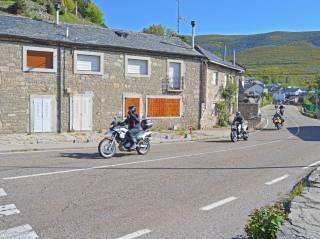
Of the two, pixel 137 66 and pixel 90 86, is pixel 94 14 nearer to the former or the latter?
pixel 137 66

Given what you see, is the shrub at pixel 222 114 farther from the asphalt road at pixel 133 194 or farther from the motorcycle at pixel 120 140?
the asphalt road at pixel 133 194

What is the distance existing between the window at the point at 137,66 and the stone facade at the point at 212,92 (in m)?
5.76

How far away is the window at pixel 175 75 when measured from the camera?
90.1 feet

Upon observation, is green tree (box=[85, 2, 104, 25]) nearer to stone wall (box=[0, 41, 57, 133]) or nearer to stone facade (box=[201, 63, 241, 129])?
stone facade (box=[201, 63, 241, 129])

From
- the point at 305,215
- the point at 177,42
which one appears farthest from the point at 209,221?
the point at 177,42

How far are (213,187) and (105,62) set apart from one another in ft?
54.0

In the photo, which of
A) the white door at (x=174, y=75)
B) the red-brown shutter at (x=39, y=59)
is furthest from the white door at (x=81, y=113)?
the white door at (x=174, y=75)

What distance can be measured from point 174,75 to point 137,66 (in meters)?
3.23

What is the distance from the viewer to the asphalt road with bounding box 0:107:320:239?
561 cm

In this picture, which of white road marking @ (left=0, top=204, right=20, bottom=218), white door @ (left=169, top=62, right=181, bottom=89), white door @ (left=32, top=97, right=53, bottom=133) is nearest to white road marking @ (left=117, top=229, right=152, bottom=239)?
white road marking @ (left=0, top=204, right=20, bottom=218)

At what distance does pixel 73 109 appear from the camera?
22.7m

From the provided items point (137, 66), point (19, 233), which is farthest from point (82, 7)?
point (19, 233)

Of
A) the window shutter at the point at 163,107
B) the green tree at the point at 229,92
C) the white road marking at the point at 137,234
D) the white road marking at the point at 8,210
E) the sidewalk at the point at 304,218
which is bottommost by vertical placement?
the white road marking at the point at 137,234

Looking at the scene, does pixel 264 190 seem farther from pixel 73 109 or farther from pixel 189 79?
pixel 189 79
